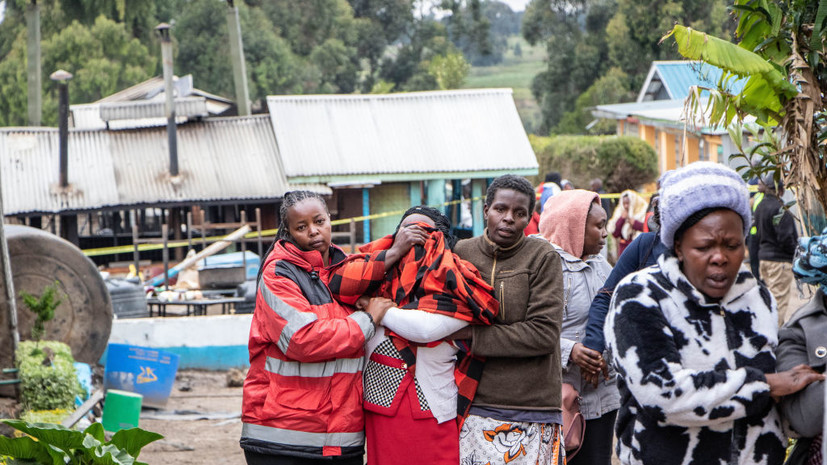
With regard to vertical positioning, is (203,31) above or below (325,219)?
above

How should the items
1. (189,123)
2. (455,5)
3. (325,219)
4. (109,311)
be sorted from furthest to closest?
(455,5) → (189,123) → (109,311) → (325,219)

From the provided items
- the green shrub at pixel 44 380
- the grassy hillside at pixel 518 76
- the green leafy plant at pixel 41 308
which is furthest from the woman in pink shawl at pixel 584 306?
the grassy hillside at pixel 518 76

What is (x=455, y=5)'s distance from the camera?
47.7 meters

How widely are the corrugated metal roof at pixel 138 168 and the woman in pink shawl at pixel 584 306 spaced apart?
16.0 metres

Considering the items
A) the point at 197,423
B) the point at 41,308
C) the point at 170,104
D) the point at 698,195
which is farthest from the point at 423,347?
the point at 170,104

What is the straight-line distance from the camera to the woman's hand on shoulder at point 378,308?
3488mm

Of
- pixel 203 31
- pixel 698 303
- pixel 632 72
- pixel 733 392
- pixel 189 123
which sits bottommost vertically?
pixel 733 392

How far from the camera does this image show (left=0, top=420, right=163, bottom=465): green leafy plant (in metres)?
3.57

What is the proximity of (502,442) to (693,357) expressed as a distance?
1.08m

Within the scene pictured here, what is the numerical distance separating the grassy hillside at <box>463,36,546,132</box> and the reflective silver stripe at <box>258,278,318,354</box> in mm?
49323

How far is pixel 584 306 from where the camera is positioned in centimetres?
414

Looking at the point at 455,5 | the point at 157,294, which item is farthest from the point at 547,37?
the point at 157,294

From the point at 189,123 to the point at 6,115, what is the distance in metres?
15.3

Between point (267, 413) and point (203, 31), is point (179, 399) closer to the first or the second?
point (267, 413)
